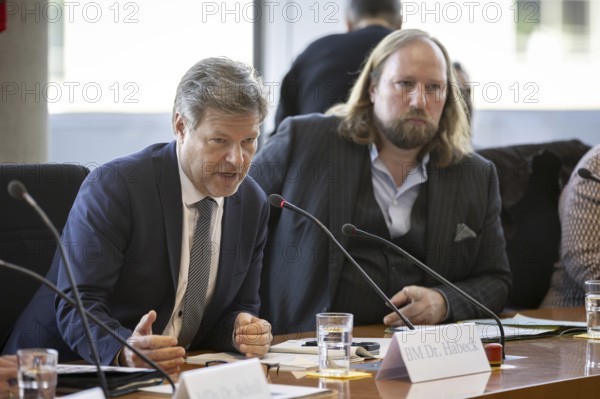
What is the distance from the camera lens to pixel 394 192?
3602 millimetres

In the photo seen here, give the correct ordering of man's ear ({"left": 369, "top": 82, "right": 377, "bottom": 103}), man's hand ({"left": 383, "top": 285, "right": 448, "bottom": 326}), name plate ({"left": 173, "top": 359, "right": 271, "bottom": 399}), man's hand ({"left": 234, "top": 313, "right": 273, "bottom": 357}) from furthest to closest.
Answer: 1. man's ear ({"left": 369, "top": 82, "right": 377, "bottom": 103})
2. man's hand ({"left": 383, "top": 285, "right": 448, "bottom": 326})
3. man's hand ({"left": 234, "top": 313, "right": 273, "bottom": 357})
4. name plate ({"left": 173, "top": 359, "right": 271, "bottom": 399})

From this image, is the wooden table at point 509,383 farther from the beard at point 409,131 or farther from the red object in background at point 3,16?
the red object in background at point 3,16

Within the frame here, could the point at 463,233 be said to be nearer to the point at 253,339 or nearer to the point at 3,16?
the point at 253,339

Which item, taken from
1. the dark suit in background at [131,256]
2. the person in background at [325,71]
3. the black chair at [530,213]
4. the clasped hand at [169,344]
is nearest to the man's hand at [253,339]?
the clasped hand at [169,344]

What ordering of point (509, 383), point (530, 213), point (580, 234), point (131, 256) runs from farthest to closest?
point (530, 213)
point (580, 234)
point (131, 256)
point (509, 383)

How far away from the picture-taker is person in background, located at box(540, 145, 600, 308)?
149 inches

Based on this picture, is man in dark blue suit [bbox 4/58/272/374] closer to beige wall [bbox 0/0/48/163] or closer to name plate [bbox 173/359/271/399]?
name plate [bbox 173/359/271/399]

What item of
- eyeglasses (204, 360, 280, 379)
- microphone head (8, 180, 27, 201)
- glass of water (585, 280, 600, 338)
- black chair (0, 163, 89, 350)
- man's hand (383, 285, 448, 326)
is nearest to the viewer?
microphone head (8, 180, 27, 201)

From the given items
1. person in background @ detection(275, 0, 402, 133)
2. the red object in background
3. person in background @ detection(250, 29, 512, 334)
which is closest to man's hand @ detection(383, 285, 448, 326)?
person in background @ detection(250, 29, 512, 334)

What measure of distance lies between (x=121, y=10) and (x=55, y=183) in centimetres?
269

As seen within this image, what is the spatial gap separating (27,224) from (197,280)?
52 cm

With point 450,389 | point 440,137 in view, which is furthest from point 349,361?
point 440,137

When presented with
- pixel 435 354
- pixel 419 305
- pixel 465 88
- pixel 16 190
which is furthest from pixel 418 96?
pixel 16 190

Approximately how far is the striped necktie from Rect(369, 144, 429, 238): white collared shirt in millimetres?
983
